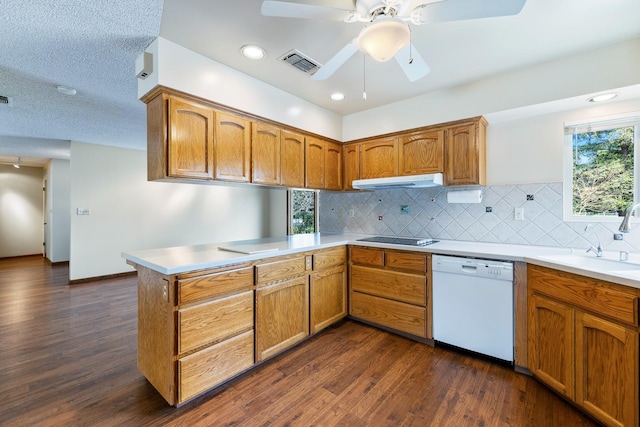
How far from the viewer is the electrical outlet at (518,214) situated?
8.14ft

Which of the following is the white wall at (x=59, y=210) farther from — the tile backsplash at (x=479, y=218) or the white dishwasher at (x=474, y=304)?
the white dishwasher at (x=474, y=304)

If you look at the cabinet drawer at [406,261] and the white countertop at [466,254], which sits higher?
the white countertop at [466,254]

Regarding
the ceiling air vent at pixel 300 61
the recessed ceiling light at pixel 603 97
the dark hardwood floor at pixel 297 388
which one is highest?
the ceiling air vent at pixel 300 61

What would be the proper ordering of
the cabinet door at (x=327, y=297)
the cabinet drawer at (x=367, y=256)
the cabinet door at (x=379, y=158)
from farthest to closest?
the cabinet door at (x=379, y=158) < the cabinet drawer at (x=367, y=256) < the cabinet door at (x=327, y=297)

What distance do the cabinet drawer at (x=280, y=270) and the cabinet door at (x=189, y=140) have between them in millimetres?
870

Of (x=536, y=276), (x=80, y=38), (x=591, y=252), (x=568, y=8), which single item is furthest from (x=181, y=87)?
(x=591, y=252)

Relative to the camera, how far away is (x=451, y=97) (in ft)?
8.74

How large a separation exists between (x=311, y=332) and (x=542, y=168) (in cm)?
258

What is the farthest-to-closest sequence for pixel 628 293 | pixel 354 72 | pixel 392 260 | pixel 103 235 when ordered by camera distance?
pixel 103 235
pixel 392 260
pixel 354 72
pixel 628 293

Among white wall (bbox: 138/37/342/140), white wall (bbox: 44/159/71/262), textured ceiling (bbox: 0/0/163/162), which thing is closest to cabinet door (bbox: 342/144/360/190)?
white wall (bbox: 138/37/342/140)

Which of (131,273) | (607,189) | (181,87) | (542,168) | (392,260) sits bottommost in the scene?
(131,273)

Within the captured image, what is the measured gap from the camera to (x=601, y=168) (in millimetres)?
2260

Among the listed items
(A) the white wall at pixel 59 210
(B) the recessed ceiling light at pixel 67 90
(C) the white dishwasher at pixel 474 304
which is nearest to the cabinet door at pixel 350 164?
(C) the white dishwasher at pixel 474 304

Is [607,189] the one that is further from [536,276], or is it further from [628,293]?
[628,293]
